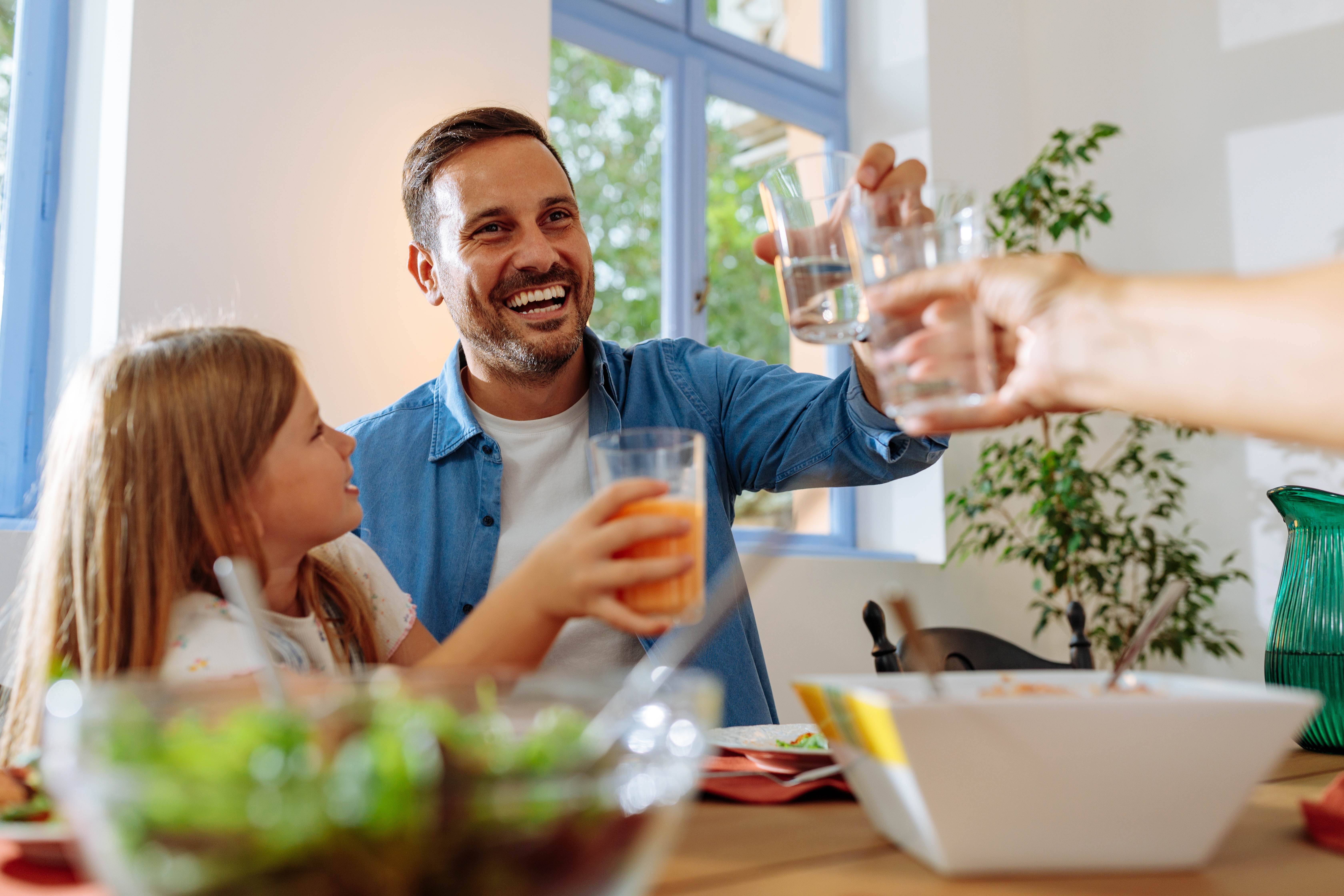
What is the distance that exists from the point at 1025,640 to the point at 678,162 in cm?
216

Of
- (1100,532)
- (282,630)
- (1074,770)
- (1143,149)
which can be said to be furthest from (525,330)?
(1143,149)

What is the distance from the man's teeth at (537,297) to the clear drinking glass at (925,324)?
1068 millimetres

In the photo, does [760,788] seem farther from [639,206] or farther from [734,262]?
[734,262]

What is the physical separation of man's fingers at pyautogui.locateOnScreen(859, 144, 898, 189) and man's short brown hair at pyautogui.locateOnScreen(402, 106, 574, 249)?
A: 93 centimetres

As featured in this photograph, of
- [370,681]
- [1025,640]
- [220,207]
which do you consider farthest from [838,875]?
[1025,640]

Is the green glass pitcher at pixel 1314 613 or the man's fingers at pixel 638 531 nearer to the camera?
the man's fingers at pixel 638 531

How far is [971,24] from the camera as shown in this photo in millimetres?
4059

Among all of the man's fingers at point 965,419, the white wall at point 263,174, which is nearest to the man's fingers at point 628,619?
the man's fingers at point 965,419

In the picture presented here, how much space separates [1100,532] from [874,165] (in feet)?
7.91

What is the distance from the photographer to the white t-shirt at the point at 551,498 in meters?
1.59

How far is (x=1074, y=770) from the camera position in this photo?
0.59m

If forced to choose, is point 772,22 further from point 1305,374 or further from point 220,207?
point 1305,374

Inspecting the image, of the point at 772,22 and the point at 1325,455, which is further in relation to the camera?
the point at 772,22

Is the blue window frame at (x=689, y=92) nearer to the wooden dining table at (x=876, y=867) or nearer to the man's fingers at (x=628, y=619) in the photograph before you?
the man's fingers at (x=628, y=619)
